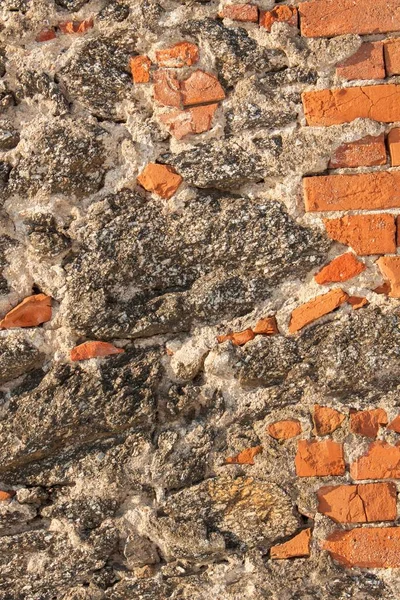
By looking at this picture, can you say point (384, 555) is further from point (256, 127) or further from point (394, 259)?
point (256, 127)

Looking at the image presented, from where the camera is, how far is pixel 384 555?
191cm

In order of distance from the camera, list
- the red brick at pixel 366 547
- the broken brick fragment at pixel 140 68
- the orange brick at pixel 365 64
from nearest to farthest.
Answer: the red brick at pixel 366 547 → the orange brick at pixel 365 64 → the broken brick fragment at pixel 140 68

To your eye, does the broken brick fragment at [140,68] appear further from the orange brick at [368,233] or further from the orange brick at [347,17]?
the orange brick at [368,233]

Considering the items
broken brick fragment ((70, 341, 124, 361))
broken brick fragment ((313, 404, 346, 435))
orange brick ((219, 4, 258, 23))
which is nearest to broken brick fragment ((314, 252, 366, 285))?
broken brick fragment ((313, 404, 346, 435))

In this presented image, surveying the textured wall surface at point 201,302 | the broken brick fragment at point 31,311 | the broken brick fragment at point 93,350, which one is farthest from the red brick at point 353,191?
the broken brick fragment at point 31,311

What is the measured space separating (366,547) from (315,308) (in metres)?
0.64

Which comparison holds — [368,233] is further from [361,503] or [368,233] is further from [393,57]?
[361,503]

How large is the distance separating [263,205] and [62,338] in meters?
0.69

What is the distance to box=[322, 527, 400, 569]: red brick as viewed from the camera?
1.90m

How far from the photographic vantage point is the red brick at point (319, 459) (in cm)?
195

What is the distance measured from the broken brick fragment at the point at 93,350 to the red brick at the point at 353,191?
0.67m

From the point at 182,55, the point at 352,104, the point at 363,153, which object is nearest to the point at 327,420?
the point at 363,153

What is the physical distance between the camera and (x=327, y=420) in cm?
196

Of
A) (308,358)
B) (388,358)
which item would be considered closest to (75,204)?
(308,358)
